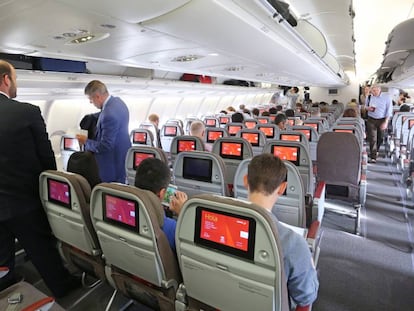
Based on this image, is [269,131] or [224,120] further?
[224,120]

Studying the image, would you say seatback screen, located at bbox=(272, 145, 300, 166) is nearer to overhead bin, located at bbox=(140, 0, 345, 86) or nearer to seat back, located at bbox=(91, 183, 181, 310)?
overhead bin, located at bbox=(140, 0, 345, 86)

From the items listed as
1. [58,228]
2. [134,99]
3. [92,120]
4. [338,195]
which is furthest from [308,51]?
[134,99]

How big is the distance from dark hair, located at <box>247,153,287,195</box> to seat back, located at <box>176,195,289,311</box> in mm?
435

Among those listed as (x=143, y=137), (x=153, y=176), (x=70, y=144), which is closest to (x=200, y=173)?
(x=153, y=176)

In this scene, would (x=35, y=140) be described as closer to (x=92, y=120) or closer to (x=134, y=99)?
(x=92, y=120)

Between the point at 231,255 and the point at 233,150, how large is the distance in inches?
119

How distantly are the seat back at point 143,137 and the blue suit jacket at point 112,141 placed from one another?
8.06 ft

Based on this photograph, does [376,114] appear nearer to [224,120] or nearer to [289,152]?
[224,120]

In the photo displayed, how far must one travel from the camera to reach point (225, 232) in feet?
5.37

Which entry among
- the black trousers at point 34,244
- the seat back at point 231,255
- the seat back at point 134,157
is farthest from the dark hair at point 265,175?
the seat back at point 134,157

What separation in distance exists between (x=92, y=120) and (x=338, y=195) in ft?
12.5

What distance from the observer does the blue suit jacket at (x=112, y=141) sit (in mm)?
3725

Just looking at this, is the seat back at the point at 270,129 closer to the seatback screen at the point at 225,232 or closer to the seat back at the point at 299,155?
the seat back at the point at 299,155

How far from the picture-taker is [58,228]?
264 centimetres
